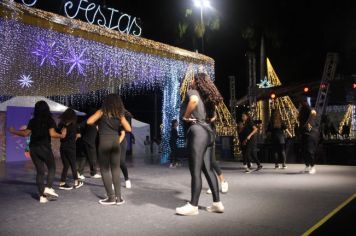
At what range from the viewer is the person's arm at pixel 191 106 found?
15.7 ft

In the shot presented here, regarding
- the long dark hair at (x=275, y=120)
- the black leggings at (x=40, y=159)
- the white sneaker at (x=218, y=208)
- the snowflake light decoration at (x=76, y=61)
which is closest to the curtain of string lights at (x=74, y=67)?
the snowflake light decoration at (x=76, y=61)

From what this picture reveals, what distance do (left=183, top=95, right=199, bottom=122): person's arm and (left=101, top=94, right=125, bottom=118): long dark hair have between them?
1162 millimetres

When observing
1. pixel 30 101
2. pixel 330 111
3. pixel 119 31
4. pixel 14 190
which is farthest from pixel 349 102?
pixel 14 190

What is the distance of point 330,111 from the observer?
2375 cm

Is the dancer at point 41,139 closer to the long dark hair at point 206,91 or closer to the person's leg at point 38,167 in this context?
the person's leg at point 38,167

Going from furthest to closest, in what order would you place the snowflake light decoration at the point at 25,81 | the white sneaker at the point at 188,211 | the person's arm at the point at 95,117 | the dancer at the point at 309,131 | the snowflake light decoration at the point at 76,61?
the snowflake light decoration at the point at 25,81, the snowflake light decoration at the point at 76,61, the dancer at the point at 309,131, the person's arm at the point at 95,117, the white sneaker at the point at 188,211

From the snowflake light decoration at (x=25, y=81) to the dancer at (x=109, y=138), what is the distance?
1296 centimetres

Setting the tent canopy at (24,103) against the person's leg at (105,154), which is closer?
the person's leg at (105,154)

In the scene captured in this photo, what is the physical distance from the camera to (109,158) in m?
5.57

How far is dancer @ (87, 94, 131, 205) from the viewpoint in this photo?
217 inches

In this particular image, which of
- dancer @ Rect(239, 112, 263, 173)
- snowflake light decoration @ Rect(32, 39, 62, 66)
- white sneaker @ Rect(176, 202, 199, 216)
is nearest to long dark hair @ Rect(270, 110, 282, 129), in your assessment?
dancer @ Rect(239, 112, 263, 173)

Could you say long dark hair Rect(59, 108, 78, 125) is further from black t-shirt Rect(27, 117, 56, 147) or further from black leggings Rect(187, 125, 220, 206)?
black leggings Rect(187, 125, 220, 206)

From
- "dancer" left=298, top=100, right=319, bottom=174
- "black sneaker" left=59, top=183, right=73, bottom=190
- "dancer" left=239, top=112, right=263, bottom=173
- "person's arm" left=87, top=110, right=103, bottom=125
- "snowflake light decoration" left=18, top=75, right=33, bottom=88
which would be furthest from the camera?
"snowflake light decoration" left=18, top=75, right=33, bottom=88

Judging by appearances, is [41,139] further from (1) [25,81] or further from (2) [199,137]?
(1) [25,81]
